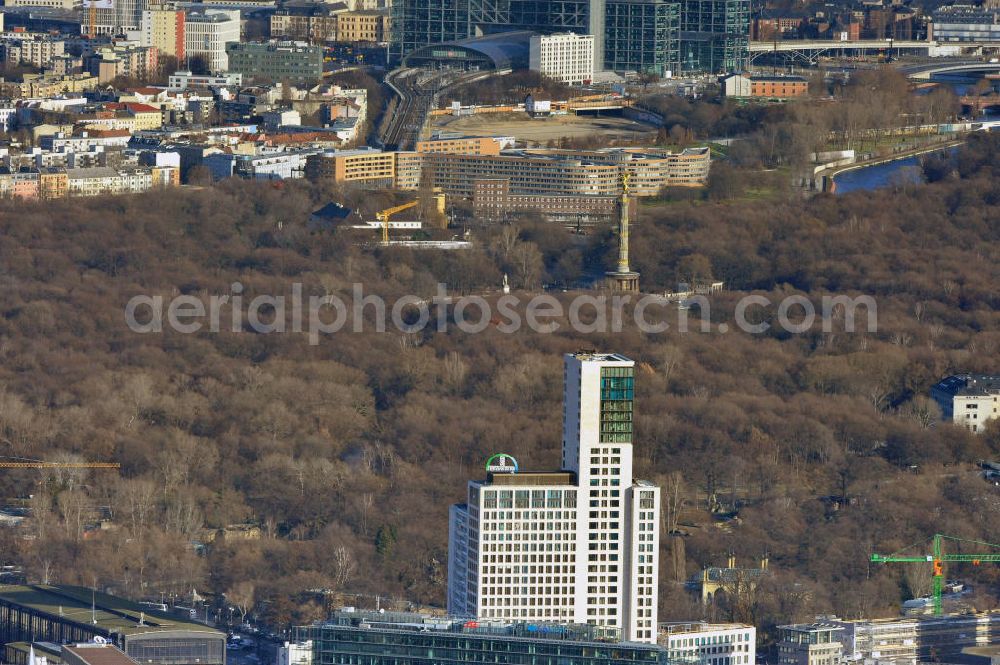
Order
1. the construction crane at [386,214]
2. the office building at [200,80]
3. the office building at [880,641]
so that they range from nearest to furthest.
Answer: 1. the office building at [880,641]
2. the construction crane at [386,214]
3. the office building at [200,80]

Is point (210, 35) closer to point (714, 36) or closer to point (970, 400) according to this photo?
point (714, 36)

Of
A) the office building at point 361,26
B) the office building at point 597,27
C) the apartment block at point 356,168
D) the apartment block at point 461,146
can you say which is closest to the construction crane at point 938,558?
the apartment block at point 356,168

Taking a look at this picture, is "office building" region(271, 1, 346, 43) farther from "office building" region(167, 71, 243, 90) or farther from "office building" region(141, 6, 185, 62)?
"office building" region(167, 71, 243, 90)

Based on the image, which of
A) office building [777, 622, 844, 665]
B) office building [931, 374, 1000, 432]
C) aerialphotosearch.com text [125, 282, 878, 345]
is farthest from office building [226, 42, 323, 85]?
office building [777, 622, 844, 665]

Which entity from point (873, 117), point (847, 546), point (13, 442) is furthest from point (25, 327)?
point (873, 117)

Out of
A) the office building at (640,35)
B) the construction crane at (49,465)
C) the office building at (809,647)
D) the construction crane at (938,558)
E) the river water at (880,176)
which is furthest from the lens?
the office building at (640,35)

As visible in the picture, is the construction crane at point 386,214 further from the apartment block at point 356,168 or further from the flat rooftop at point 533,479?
the flat rooftop at point 533,479

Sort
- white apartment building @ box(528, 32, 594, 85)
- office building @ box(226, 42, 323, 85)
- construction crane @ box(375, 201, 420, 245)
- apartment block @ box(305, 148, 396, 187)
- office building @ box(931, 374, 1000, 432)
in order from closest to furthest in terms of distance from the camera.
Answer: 1. office building @ box(931, 374, 1000, 432)
2. construction crane @ box(375, 201, 420, 245)
3. apartment block @ box(305, 148, 396, 187)
4. white apartment building @ box(528, 32, 594, 85)
5. office building @ box(226, 42, 323, 85)
